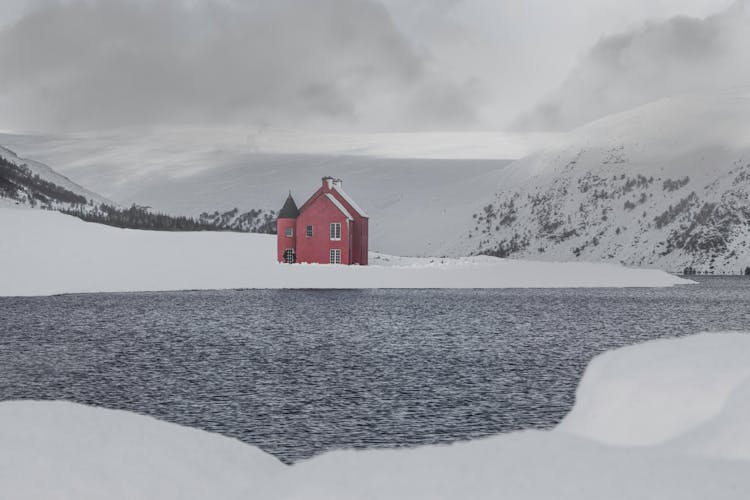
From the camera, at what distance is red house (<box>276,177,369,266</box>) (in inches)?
3442

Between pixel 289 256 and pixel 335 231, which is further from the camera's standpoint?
pixel 289 256

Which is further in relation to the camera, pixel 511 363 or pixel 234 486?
pixel 511 363

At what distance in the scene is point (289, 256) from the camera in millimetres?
90750

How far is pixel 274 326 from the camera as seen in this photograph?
44.3 meters

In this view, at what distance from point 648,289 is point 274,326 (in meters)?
52.6

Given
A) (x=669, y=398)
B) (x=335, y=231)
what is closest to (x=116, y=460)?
(x=669, y=398)

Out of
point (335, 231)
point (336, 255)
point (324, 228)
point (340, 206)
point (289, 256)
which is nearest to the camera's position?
point (340, 206)

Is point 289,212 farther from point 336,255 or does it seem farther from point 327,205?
point 336,255

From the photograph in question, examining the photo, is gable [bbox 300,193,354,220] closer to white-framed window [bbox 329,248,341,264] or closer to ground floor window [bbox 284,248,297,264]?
white-framed window [bbox 329,248,341,264]

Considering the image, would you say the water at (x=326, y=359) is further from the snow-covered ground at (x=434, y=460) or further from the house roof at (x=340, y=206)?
the house roof at (x=340, y=206)

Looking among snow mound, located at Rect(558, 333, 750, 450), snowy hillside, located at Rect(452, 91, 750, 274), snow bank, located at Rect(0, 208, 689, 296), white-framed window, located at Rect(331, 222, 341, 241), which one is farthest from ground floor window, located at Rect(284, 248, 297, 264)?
snowy hillside, located at Rect(452, 91, 750, 274)

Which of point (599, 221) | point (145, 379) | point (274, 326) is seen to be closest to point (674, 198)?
point (599, 221)

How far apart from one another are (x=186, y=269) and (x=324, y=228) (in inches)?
568

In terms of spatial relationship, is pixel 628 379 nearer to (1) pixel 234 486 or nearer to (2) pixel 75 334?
(1) pixel 234 486
